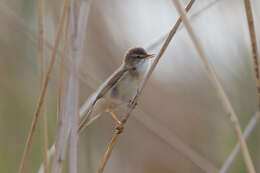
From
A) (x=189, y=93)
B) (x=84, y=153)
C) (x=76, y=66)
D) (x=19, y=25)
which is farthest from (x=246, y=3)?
(x=189, y=93)

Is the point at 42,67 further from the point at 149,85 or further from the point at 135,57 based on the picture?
the point at 149,85

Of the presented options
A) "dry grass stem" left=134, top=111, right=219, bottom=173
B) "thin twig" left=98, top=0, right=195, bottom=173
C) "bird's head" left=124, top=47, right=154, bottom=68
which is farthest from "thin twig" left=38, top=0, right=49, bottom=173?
"bird's head" left=124, top=47, right=154, bottom=68

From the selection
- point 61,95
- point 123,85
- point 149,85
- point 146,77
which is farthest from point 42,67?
point 149,85

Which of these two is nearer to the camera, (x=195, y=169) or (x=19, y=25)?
(x=19, y=25)

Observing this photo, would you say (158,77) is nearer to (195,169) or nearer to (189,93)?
(189,93)

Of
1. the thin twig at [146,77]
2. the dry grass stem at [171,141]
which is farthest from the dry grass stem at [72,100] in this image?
the dry grass stem at [171,141]

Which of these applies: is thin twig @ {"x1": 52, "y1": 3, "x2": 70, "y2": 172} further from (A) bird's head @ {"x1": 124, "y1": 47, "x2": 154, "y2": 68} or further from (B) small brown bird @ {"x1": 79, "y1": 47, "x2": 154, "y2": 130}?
(A) bird's head @ {"x1": 124, "y1": 47, "x2": 154, "y2": 68}

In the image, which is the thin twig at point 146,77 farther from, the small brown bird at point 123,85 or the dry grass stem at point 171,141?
the small brown bird at point 123,85
